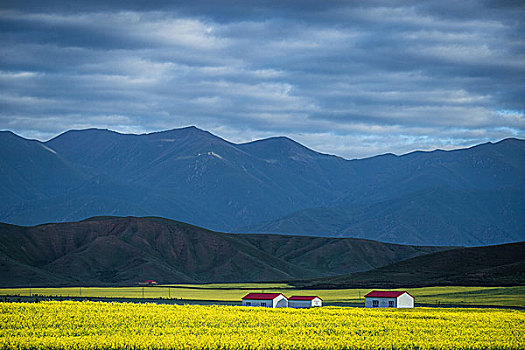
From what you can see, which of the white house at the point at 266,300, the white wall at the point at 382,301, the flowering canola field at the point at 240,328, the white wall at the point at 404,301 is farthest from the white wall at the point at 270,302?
the flowering canola field at the point at 240,328

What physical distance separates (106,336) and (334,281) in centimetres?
13364

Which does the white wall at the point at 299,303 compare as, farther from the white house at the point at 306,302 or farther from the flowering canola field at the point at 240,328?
the flowering canola field at the point at 240,328

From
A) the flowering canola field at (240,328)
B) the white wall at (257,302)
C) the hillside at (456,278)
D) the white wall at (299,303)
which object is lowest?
the hillside at (456,278)

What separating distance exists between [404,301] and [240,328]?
46.5 meters

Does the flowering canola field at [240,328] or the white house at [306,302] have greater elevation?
the flowering canola field at [240,328]

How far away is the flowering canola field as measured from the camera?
61.6 m

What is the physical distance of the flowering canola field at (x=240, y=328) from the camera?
61562 millimetres

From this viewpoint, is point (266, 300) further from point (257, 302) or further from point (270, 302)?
point (257, 302)

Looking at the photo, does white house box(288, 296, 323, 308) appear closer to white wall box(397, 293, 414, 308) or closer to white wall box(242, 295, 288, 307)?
white wall box(242, 295, 288, 307)

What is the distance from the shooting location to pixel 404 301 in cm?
11269

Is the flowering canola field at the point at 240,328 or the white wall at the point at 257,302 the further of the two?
the white wall at the point at 257,302

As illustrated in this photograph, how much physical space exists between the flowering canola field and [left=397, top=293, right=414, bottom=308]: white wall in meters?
19.8

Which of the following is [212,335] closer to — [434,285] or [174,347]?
[174,347]

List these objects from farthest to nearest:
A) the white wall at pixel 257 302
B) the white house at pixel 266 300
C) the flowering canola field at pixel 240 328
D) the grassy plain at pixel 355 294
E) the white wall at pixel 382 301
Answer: the grassy plain at pixel 355 294
the white house at pixel 266 300
the white wall at pixel 257 302
the white wall at pixel 382 301
the flowering canola field at pixel 240 328
